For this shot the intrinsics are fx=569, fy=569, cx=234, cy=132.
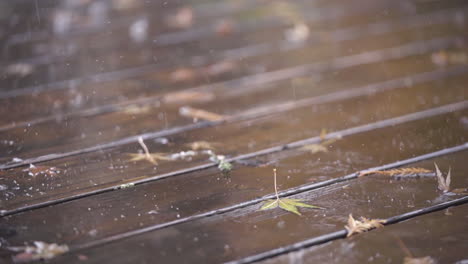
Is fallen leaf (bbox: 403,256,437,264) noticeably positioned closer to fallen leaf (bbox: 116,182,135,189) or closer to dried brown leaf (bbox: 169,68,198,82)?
fallen leaf (bbox: 116,182,135,189)

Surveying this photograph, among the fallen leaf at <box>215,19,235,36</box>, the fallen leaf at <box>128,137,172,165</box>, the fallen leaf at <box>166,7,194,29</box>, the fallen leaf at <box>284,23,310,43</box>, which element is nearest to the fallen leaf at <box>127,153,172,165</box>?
the fallen leaf at <box>128,137,172,165</box>

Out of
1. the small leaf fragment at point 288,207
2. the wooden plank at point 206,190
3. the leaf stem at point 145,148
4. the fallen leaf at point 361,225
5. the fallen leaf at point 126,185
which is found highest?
the leaf stem at point 145,148

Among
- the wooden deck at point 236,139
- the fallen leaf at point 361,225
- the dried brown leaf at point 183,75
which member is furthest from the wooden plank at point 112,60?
the fallen leaf at point 361,225

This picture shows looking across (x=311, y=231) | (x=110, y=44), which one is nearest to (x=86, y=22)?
(x=110, y=44)

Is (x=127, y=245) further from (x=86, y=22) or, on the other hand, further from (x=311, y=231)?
(x=86, y=22)

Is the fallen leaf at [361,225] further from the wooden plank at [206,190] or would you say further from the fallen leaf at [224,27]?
the fallen leaf at [224,27]

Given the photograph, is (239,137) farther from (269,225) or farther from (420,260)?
(420,260)

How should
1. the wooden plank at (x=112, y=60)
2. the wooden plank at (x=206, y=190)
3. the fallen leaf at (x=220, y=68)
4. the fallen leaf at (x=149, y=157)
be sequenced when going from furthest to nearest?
1. the fallen leaf at (x=220, y=68)
2. the wooden plank at (x=112, y=60)
3. the fallen leaf at (x=149, y=157)
4. the wooden plank at (x=206, y=190)
